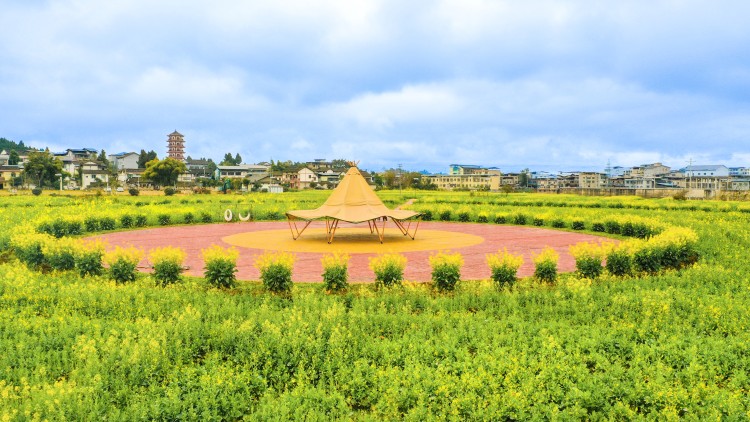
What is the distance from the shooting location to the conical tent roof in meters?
16.2

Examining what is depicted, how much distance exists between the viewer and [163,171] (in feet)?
258

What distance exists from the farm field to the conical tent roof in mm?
6434

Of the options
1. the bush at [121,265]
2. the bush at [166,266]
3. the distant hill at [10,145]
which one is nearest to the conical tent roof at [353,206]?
the bush at [166,266]

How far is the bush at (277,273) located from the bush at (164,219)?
15448 millimetres

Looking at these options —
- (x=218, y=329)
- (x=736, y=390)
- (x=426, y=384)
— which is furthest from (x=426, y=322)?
(x=736, y=390)

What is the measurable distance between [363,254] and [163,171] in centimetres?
7194

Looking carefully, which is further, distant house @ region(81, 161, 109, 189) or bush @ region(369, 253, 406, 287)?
distant house @ region(81, 161, 109, 189)

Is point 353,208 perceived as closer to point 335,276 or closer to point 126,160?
point 335,276

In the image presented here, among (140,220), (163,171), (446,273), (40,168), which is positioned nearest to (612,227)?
(446,273)

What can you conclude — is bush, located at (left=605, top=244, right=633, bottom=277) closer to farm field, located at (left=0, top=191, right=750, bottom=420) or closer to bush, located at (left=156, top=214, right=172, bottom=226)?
farm field, located at (left=0, top=191, right=750, bottom=420)

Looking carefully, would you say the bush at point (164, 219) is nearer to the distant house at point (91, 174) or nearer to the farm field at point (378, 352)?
the farm field at point (378, 352)

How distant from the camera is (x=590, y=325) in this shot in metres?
7.42

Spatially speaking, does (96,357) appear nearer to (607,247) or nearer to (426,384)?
(426,384)

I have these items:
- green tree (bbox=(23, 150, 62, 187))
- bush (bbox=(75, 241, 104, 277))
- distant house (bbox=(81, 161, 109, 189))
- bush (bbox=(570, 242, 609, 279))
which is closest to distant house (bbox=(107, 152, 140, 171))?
distant house (bbox=(81, 161, 109, 189))
